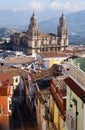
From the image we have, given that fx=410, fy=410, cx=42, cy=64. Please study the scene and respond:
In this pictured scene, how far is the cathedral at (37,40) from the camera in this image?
99.3 meters

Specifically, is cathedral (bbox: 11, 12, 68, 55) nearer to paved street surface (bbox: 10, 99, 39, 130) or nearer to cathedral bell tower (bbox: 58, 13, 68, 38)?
cathedral bell tower (bbox: 58, 13, 68, 38)

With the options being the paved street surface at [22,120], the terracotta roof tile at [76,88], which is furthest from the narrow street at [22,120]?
→ the terracotta roof tile at [76,88]

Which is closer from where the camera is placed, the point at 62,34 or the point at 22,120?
the point at 22,120

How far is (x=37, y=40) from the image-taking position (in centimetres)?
10000

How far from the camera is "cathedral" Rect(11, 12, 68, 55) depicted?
326ft

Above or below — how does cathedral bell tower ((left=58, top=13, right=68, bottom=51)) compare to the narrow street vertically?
above

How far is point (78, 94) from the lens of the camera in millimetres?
9797

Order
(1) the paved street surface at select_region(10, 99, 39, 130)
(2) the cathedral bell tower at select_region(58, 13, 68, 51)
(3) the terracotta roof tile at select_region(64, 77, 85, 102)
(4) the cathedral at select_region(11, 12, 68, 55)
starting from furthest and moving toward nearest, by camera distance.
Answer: (2) the cathedral bell tower at select_region(58, 13, 68, 51), (4) the cathedral at select_region(11, 12, 68, 55), (1) the paved street surface at select_region(10, 99, 39, 130), (3) the terracotta roof tile at select_region(64, 77, 85, 102)

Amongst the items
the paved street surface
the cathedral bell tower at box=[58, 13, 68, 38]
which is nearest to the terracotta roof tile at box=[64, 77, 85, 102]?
the paved street surface

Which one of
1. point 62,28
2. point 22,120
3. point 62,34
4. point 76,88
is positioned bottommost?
point 22,120

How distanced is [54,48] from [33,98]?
71.5 meters

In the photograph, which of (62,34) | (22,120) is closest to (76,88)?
(22,120)

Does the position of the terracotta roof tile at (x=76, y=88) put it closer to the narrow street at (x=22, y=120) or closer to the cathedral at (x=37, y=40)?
the narrow street at (x=22, y=120)

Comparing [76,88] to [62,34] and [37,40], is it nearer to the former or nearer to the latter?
[37,40]
